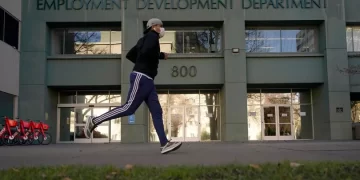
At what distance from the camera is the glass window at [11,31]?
2084 centimetres

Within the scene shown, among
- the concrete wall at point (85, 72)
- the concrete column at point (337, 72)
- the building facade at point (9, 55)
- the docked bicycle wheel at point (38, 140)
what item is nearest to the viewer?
the docked bicycle wheel at point (38, 140)

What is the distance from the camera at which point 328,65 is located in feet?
74.3

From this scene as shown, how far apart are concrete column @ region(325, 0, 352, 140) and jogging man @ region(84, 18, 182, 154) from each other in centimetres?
1771

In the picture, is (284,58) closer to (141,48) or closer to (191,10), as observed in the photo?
(191,10)

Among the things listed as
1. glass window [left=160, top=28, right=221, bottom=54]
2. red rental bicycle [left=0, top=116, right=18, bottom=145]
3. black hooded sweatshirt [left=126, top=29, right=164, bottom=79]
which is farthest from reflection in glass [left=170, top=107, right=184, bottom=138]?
black hooded sweatshirt [left=126, top=29, right=164, bottom=79]

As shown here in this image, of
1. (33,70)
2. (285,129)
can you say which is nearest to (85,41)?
(33,70)

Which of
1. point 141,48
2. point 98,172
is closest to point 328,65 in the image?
point 141,48

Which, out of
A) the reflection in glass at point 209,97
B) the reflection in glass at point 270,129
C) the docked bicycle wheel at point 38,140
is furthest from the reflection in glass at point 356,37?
the docked bicycle wheel at point 38,140

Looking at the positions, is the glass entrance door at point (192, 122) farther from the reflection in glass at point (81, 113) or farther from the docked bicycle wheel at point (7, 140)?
the docked bicycle wheel at point (7, 140)

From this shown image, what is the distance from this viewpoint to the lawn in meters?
3.79

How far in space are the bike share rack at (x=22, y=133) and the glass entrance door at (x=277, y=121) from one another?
40.4ft

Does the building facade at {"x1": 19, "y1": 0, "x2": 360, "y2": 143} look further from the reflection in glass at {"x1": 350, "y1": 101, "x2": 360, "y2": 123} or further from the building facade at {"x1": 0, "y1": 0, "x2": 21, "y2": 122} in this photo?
the reflection in glass at {"x1": 350, "y1": 101, "x2": 360, "y2": 123}

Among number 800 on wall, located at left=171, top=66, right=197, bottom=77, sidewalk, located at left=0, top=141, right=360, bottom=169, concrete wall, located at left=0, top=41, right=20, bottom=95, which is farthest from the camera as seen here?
number 800 on wall, located at left=171, top=66, right=197, bottom=77

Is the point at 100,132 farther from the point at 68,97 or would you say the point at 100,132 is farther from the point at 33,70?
the point at 33,70
